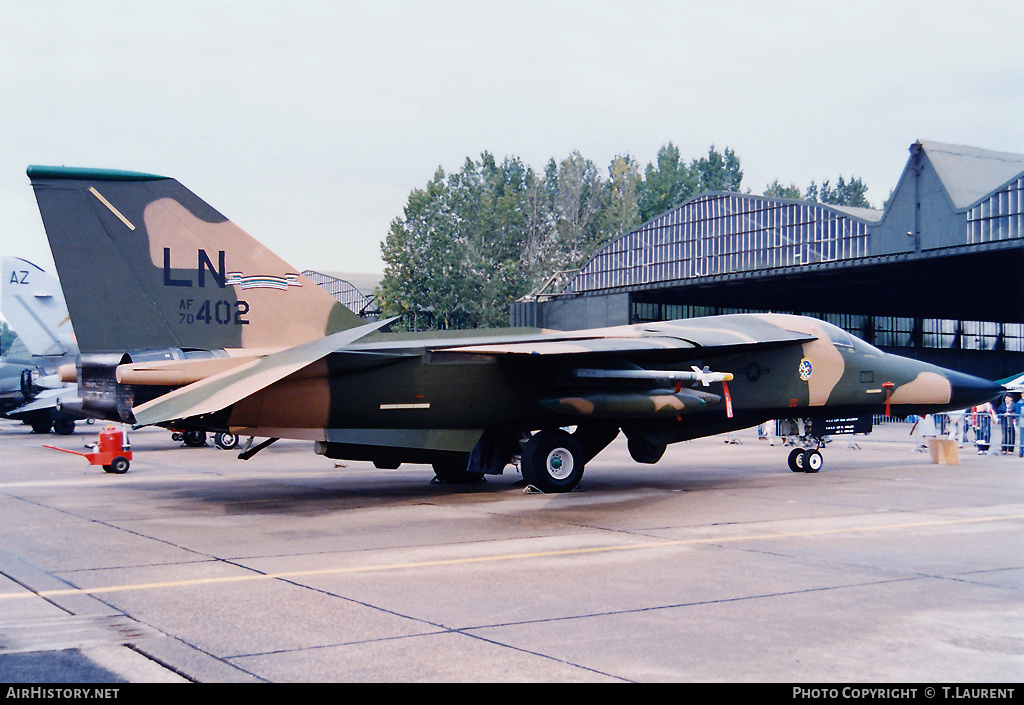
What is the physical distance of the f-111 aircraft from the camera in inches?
460

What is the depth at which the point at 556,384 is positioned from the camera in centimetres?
1309

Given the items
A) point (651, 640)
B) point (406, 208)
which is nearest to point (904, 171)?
point (651, 640)

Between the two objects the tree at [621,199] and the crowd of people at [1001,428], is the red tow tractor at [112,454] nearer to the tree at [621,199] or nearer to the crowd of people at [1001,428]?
the crowd of people at [1001,428]

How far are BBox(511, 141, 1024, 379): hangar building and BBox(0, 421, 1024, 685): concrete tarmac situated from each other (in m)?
15.2

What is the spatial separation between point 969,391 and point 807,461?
11.2ft

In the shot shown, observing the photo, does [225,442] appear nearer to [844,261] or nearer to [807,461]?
[807,461]

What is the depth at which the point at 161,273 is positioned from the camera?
12.2 meters

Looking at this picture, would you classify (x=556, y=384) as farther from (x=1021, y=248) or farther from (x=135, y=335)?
(x=1021, y=248)

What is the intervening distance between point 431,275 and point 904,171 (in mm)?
34112

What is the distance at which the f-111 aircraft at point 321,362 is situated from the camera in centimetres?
1168

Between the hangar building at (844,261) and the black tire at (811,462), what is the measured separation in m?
12.9

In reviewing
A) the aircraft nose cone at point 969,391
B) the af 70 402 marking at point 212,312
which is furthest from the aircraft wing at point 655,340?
the aircraft nose cone at point 969,391

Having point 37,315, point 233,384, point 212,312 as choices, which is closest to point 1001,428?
point 212,312

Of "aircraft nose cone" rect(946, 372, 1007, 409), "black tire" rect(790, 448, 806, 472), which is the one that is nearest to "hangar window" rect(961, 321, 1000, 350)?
"aircraft nose cone" rect(946, 372, 1007, 409)
